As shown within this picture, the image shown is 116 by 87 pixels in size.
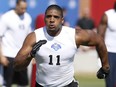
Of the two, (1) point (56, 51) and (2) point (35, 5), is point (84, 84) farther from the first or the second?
(1) point (56, 51)

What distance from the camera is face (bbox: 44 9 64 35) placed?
317 inches

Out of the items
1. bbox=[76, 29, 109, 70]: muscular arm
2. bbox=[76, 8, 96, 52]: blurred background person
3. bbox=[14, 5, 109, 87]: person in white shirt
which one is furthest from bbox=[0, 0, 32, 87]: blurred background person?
bbox=[76, 8, 96, 52]: blurred background person

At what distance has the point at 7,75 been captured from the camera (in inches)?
465

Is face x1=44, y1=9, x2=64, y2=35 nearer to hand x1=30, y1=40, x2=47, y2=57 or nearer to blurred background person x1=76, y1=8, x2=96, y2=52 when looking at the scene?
hand x1=30, y1=40, x2=47, y2=57

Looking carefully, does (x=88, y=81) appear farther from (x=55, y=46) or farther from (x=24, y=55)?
(x=24, y=55)

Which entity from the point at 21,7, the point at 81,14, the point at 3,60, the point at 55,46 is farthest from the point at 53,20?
the point at 81,14

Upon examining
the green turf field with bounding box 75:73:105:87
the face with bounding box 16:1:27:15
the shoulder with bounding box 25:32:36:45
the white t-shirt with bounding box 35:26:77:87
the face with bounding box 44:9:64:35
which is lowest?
the green turf field with bounding box 75:73:105:87

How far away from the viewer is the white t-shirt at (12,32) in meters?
11.5

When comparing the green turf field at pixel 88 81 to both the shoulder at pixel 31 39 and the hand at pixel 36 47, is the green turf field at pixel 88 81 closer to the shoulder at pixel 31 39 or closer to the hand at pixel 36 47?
the shoulder at pixel 31 39

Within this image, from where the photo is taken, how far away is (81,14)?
20.2 meters

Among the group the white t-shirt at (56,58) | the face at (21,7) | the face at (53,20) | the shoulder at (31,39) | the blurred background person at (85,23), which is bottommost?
the white t-shirt at (56,58)

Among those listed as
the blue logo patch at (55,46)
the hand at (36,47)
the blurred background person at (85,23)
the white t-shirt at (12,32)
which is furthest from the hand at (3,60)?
the blurred background person at (85,23)

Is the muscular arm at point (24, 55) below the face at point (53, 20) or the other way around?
below

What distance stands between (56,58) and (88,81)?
8.32 meters
